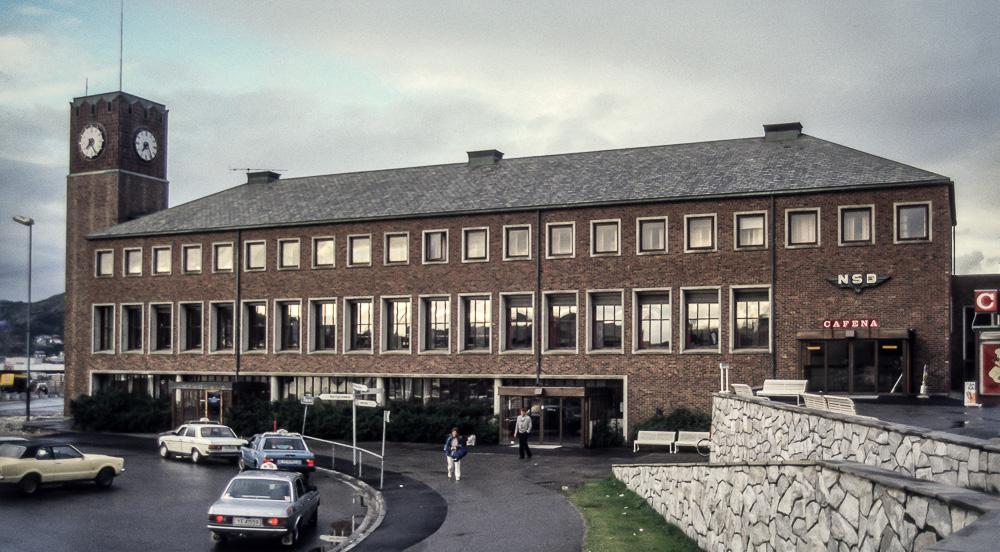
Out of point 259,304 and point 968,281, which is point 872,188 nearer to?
point 968,281

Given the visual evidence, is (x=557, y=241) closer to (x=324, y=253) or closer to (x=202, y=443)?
(x=324, y=253)

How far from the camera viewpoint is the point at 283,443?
3175 centimetres

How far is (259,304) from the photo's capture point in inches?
1964

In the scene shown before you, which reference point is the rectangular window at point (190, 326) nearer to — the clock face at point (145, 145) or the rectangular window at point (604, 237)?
the clock face at point (145, 145)

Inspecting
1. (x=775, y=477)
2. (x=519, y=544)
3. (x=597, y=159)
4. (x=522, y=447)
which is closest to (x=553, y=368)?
(x=522, y=447)

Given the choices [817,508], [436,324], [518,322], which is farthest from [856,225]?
[817,508]

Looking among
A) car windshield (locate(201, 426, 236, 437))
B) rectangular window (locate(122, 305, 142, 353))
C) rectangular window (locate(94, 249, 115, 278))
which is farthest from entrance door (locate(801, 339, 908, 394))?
rectangular window (locate(94, 249, 115, 278))

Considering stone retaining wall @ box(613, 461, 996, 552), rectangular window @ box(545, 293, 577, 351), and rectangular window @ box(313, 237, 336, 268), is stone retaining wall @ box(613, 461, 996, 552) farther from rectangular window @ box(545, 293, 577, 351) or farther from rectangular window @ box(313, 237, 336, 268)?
rectangular window @ box(313, 237, 336, 268)

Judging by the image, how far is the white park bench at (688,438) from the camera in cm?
3448

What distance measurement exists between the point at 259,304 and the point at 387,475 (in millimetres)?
20476

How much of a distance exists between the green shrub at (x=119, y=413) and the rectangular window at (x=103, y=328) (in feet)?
13.0

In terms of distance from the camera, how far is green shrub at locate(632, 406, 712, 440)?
1489 inches

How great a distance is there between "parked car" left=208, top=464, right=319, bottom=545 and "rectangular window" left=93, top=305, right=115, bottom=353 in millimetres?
36907

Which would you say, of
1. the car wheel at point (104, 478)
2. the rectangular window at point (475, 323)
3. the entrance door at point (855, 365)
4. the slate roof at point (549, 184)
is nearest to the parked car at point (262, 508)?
the car wheel at point (104, 478)
